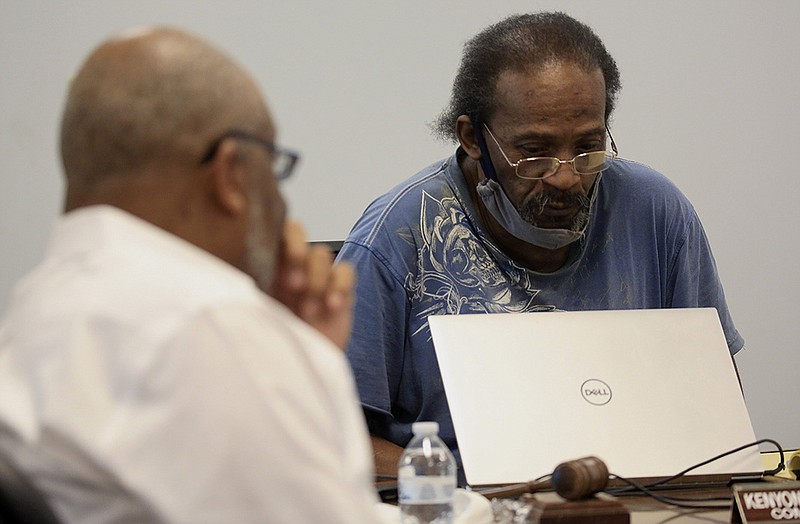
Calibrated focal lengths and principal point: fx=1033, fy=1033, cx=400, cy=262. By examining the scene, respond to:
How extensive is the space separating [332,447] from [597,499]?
681 millimetres

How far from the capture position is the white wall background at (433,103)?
9.01 feet

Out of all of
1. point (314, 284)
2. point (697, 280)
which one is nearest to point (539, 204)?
point (697, 280)

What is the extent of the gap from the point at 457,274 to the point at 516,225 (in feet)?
0.48

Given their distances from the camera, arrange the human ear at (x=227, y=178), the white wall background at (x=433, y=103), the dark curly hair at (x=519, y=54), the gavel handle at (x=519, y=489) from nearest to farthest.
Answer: the human ear at (x=227, y=178) → the gavel handle at (x=519, y=489) → the dark curly hair at (x=519, y=54) → the white wall background at (x=433, y=103)

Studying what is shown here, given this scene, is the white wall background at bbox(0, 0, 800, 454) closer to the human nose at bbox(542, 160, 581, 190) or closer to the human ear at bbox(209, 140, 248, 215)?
the human nose at bbox(542, 160, 581, 190)

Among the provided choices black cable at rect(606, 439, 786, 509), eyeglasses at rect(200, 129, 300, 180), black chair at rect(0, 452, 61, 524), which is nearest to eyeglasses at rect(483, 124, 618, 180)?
black cable at rect(606, 439, 786, 509)

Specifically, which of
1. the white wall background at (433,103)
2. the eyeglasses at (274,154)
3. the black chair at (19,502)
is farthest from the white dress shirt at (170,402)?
the white wall background at (433,103)

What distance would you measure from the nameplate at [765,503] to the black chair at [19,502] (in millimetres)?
919

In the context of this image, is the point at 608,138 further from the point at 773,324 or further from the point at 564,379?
the point at 773,324

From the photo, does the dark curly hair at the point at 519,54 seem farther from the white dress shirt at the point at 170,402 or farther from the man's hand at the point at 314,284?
the white dress shirt at the point at 170,402

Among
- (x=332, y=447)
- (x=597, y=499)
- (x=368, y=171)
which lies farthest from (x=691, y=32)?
(x=332, y=447)

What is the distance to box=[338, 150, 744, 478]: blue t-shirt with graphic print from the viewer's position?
6.18 ft

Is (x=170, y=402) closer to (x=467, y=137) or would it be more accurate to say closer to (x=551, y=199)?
(x=551, y=199)

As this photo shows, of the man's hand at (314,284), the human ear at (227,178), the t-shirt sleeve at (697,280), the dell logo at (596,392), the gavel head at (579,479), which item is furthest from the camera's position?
the t-shirt sleeve at (697,280)
